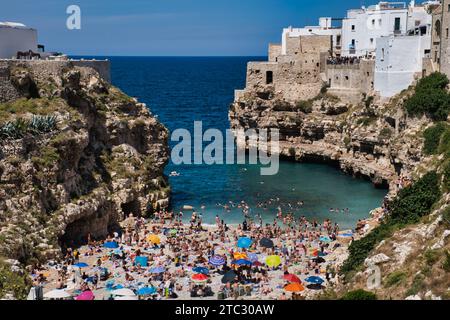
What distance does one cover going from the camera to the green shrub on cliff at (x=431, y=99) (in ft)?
139

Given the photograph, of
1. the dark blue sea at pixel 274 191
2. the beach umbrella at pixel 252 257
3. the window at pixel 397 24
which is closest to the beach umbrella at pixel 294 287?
the beach umbrella at pixel 252 257

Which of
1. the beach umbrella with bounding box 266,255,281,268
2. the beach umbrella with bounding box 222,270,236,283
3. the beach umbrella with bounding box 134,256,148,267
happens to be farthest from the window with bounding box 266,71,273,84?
the beach umbrella with bounding box 222,270,236,283

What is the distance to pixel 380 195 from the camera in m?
48.1

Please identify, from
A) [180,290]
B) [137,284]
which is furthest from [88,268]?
→ [180,290]

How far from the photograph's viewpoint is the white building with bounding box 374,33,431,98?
5051cm

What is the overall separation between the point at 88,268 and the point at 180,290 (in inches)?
211

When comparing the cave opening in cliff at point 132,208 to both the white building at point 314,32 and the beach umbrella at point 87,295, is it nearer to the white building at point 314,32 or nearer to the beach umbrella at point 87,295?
the beach umbrella at point 87,295

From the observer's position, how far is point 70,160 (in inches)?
1475

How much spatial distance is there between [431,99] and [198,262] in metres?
20.3

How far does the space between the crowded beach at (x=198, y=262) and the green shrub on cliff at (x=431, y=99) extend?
1047cm

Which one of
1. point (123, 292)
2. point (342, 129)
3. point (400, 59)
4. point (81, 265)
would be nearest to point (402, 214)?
point (123, 292)

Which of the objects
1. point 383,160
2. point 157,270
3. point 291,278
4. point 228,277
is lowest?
point 157,270

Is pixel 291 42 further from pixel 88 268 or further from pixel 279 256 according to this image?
pixel 88 268

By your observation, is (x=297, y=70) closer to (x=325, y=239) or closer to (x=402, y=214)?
(x=325, y=239)
